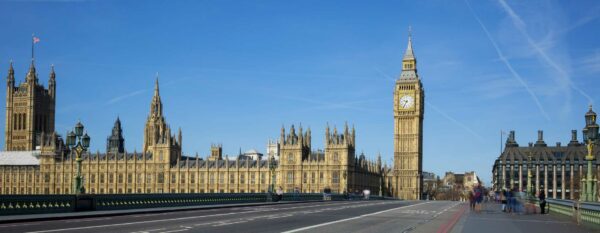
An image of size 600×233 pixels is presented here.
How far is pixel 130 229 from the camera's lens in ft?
75.6

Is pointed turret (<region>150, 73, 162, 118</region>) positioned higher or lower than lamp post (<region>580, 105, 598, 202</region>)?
higher

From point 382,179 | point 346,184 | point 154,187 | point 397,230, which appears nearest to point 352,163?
point 346,184

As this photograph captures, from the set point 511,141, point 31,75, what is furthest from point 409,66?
point 31,75

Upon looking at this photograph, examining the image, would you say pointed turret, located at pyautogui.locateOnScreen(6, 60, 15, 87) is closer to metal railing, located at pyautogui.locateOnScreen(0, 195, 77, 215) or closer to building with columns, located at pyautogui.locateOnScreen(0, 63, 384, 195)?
building with columns, located at pyautogui.locateOnScreen(0, 63, 384, 195)

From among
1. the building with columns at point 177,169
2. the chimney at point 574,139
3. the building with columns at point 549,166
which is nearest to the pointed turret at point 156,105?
the building with columns at point 177,169

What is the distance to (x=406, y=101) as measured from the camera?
149500mm

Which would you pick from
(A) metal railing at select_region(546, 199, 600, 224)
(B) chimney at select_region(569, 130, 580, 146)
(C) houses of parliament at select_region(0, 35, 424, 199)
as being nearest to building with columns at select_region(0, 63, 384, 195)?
(C) houses of parliament at select_region(0, 35, 424, 199)

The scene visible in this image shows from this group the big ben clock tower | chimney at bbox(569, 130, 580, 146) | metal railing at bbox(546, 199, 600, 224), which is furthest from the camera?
chimney at bbox(569, 130, 580, 146)

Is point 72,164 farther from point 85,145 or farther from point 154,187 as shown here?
point 85,145

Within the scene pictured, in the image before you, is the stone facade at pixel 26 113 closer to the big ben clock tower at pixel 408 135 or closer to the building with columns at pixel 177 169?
Result: the building with columns at pixel 177 169

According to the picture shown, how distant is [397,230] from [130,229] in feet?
30.2

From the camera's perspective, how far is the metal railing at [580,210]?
28.1m

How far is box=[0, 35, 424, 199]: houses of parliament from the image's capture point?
4978 inches

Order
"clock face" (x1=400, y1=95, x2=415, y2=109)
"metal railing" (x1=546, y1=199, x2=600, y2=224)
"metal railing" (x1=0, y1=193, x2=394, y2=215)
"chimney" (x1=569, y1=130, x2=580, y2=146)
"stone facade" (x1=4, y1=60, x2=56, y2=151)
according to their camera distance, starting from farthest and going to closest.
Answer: "stone facade" (x1=4, y1=60, x2=56, y2=151), "chimney" (x1=569, y1=130, x2=580, y2=146), "clock face" (x1=400, y1=95, x2=415, y2=109), "metal railing" (x1=0, y1=193, x2=394, y2=215), "metal railing" (x1=546, y1=199, x2=600, y2=224)
